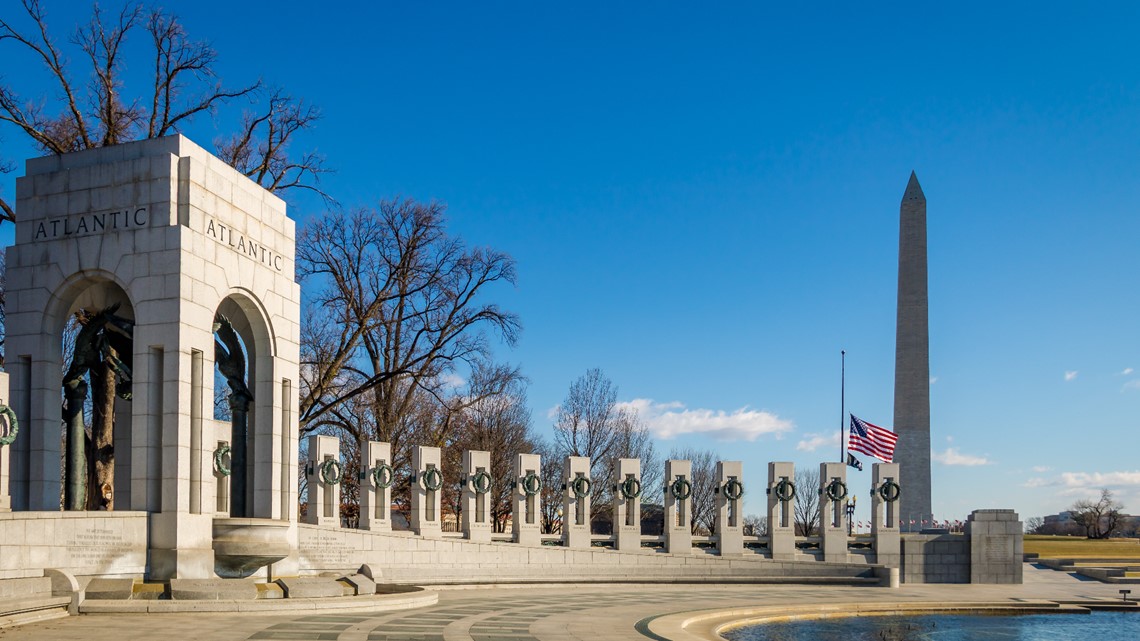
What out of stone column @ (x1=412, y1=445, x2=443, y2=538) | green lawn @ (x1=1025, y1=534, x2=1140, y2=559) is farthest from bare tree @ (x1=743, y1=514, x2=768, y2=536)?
stone column @ (x1=412, y1=445, x2=443, y2=538)

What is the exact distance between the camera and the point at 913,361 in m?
52.4

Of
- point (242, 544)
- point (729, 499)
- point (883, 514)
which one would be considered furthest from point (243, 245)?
point (883, 514)

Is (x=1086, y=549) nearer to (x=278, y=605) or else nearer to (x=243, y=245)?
(x=243, y=245)

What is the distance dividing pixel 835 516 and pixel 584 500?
904cm

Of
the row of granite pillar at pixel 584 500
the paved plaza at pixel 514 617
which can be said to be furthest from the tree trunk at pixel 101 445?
the paved plaza at pixel 514 617

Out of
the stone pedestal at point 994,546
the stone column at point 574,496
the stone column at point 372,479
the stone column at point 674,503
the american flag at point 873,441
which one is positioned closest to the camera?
the stone column at point 372,479

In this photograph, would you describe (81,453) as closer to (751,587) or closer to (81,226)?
(81,226)

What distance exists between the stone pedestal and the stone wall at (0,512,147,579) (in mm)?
27981

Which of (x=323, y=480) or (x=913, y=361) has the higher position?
(x=913, y=361)

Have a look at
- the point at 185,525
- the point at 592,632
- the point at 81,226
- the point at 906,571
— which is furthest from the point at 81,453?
the point at 906,571

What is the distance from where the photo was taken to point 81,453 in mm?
23906

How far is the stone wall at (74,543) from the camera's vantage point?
19.5 metres

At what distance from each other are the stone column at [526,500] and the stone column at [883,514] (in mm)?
11904

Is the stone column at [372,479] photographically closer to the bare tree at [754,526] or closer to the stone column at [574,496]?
the stone column at [574,496]
